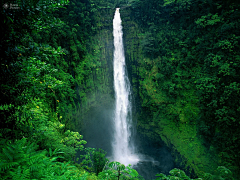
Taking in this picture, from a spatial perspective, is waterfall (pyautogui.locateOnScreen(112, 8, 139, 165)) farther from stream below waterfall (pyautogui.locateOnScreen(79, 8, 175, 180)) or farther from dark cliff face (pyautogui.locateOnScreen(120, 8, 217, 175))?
dark cliff face (pyautogui.locateOnScreen(120, 8, 217, 175))

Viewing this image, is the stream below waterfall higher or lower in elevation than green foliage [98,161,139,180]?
higher

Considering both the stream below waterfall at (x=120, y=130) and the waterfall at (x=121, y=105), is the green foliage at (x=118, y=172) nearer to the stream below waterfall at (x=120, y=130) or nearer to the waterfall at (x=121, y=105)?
the stream below waterfall at (x=120, y=130)

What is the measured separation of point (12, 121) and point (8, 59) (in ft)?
3.95

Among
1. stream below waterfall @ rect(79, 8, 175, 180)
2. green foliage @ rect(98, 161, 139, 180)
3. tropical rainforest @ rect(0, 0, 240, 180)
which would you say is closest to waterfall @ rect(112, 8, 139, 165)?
stream below waterfall @ rect(79, 8, 175, 180)

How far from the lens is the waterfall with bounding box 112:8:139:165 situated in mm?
13383

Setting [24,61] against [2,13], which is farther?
[24,61]

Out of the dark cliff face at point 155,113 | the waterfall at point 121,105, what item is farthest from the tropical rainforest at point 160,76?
the waterfall at point 121,105

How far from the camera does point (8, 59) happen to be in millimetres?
2314

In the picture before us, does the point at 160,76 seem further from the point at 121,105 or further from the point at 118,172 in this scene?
the point at 118,172

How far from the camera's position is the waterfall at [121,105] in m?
13.4

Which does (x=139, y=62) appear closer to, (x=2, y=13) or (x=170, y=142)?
(x=170, y=142)

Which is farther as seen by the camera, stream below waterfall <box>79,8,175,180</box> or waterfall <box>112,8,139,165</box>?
waterfall <box>112,8,139,165</box>

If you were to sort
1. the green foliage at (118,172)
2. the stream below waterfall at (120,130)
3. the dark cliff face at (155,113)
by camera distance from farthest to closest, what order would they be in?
the stream below waterfall at (120,130), the dark cliff face at (155,113), the green foliage at (118,172)

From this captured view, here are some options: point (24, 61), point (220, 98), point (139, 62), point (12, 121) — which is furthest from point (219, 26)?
point (12, 121)
